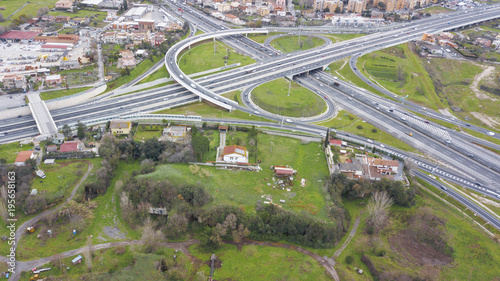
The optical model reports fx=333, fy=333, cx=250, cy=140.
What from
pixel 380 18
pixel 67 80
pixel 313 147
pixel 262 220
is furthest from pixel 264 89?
pixel 380 18

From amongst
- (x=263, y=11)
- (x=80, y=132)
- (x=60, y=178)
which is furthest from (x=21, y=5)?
(x=60, y=178)

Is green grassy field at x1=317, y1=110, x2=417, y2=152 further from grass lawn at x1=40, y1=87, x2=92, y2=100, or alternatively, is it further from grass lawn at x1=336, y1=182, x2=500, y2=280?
grass lawn at x1=40, y1=87, x2=92, y2=100

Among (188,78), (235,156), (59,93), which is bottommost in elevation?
(235,156)

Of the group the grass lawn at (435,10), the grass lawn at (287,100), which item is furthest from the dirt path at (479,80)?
the grass lawn at (435,10)

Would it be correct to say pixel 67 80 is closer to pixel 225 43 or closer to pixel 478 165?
pixel 225 43

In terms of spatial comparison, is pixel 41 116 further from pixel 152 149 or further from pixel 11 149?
pixel 152 149

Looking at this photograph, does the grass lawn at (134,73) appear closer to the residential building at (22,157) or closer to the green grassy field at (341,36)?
the residential building at (22,157)

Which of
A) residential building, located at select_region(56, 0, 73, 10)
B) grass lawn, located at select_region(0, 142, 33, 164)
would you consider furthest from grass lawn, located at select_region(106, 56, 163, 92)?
residential building, located at select_region(56, 0, 73, 10)
